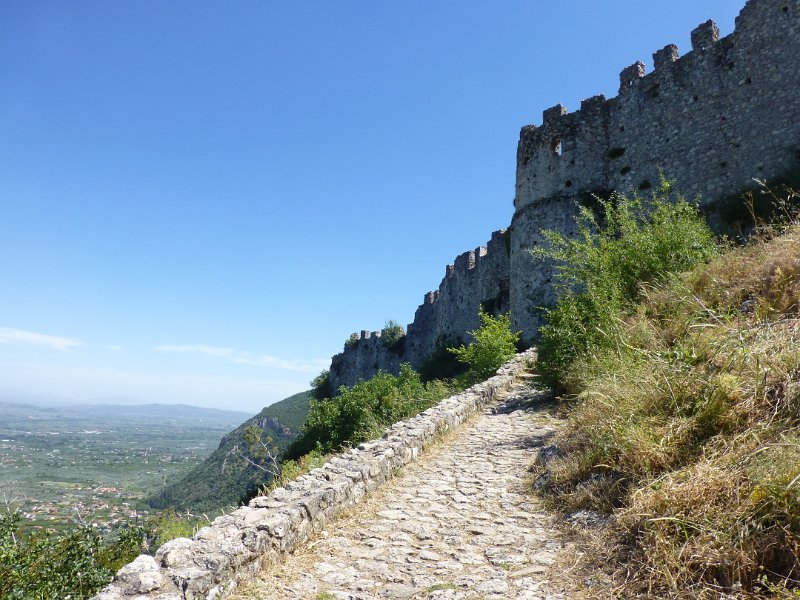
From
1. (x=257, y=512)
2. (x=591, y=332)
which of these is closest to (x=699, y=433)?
(x=257, y=512)

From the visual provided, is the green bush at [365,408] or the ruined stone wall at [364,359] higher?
the ruined stone wall at [364,359]

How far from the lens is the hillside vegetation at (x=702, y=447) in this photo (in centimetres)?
263

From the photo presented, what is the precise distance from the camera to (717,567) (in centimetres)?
264

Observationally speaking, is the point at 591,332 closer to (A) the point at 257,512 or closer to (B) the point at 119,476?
(A) the point at 257,512

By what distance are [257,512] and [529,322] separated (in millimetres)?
18450

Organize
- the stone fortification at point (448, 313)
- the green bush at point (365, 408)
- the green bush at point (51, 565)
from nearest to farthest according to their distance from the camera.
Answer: the green bush at point (51, 565) < the green bush at point (365, 408) < the stone fortification at point (448, 313)

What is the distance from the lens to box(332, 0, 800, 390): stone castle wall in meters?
15.2

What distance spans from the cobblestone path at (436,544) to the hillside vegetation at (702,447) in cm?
47

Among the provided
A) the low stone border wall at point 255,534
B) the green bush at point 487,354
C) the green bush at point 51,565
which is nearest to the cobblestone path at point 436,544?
the low stone border wall at point 255,534

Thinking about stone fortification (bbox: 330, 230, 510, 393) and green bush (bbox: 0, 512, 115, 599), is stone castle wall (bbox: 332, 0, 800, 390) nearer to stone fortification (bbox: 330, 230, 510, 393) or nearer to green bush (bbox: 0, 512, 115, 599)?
stone fortification (bbox: 330, 230, 510, 393)

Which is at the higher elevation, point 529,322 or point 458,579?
point 529,322

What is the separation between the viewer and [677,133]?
59.2 feet

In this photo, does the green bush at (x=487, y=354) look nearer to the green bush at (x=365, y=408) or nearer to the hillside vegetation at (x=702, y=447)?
the green bush at (x=365, y=408)

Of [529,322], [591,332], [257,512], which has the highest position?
[529,322]
